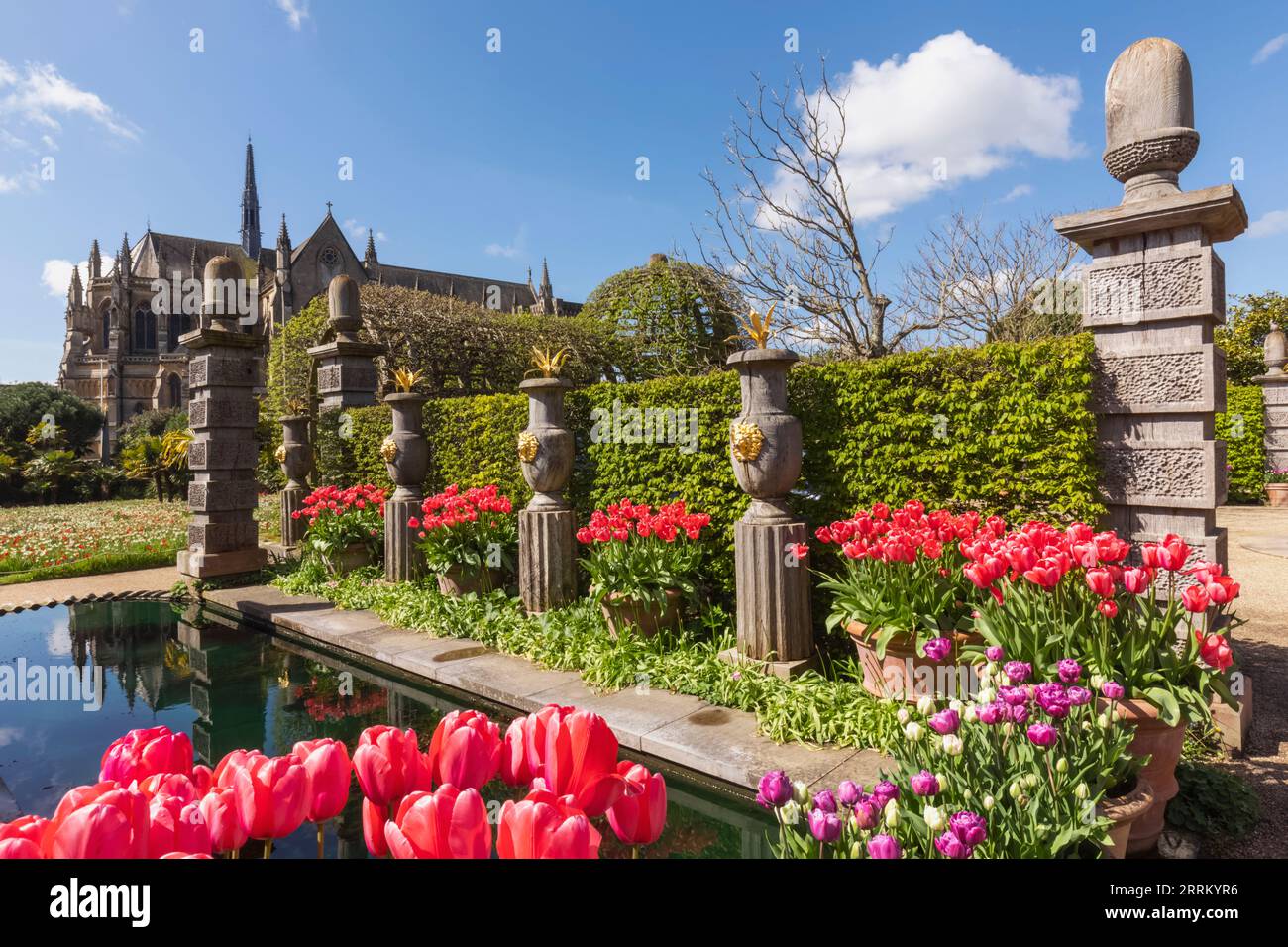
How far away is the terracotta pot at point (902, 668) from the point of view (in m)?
3.93

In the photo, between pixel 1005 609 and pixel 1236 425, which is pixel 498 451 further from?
pixel 1236 425

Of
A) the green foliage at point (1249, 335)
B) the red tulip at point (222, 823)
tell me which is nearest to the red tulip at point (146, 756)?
the red tulip at point (222, 823)

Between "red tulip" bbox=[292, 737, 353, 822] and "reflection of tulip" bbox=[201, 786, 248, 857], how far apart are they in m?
0.11

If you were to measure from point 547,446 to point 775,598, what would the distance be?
2.81m

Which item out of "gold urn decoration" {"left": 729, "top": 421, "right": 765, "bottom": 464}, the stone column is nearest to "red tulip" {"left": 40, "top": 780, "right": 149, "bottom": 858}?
"gold urn decoration" {"left": 729, "top": 421, "right": 765, "bottom": 464}

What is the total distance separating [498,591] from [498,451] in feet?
6.22

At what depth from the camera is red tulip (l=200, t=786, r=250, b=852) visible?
101cm

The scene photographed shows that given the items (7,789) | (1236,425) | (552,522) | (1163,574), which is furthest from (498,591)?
(1236,425)

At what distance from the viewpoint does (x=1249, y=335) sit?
71.8 ft

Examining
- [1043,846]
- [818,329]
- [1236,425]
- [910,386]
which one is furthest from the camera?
[1236,425]

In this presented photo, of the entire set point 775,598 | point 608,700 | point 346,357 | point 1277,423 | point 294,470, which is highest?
point 346,357

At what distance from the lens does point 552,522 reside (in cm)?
660

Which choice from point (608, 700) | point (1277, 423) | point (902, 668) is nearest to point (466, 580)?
point (608, 700)

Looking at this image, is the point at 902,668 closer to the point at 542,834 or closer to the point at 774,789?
the point at 774,789
